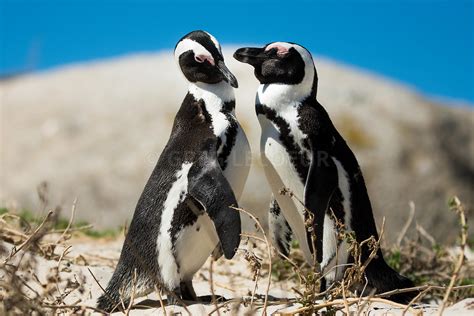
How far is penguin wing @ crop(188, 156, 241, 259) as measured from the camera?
349 cm

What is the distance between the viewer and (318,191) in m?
3.73

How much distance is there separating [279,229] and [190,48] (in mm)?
1152

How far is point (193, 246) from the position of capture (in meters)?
3.66

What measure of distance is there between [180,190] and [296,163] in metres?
0.60

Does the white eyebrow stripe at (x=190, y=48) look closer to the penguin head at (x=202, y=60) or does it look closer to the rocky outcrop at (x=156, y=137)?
the penguin head at (x=202, y=60)

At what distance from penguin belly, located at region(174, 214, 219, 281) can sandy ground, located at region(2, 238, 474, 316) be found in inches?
5.0

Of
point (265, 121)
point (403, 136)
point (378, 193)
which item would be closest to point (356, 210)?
point (265, 121)

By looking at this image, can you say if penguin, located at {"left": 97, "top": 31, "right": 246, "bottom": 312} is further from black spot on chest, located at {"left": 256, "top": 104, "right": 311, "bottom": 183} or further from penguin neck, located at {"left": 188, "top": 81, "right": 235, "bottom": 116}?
black spot on chest, located at {"left": 256, "top": 104, "right": 311, "bottom": 183}

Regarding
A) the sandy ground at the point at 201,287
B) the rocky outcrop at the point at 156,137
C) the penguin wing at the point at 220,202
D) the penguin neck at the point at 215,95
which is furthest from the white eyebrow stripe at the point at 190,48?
the rocky outcrop at the point at 156,137

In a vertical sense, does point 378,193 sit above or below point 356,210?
below

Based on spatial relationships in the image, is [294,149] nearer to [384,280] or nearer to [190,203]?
[190,203]

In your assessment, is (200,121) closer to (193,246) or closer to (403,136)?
(193,246)

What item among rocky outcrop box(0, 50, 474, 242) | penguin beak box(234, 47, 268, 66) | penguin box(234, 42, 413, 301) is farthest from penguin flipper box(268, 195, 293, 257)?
rocky outcrop box(0, 50, 474, 242)

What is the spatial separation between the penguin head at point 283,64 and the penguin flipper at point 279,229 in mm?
709
